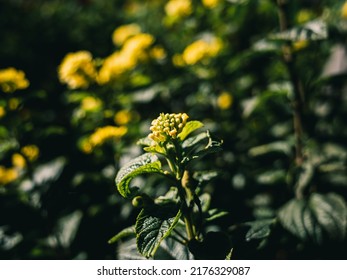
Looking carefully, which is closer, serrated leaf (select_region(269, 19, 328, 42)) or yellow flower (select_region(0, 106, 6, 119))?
serrated leaf (select_region(269, 19, 328, 42))

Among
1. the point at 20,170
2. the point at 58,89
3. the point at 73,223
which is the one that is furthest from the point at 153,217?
Result: the point at 58,89

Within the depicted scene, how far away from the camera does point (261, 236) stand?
1.06 m

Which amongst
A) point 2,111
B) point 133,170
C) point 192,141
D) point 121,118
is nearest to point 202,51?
point 121,118

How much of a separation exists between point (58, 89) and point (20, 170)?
6.09ft

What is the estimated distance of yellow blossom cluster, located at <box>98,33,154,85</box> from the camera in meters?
1.83

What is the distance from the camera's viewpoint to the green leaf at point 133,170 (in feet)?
2.83

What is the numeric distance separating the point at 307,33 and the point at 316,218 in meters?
0.80

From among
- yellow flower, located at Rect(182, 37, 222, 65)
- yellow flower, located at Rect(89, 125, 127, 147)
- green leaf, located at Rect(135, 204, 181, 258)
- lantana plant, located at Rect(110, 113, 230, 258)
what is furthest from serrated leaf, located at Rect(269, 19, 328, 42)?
green leaf, located at Rect(135, 204, 181, 258)

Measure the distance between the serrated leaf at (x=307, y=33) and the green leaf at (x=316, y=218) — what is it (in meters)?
0.71

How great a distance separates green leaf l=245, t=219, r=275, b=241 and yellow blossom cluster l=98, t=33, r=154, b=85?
1141 mm

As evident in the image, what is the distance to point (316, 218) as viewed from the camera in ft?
4.51

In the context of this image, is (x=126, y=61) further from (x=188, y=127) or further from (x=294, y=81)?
(x=188, y=127)

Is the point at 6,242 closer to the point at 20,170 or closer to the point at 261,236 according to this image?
the point at 20,170

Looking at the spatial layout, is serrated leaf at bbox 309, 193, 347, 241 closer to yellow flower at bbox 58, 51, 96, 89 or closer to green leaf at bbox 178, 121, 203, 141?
green leaf at bbox 178, 121, 203, 141
